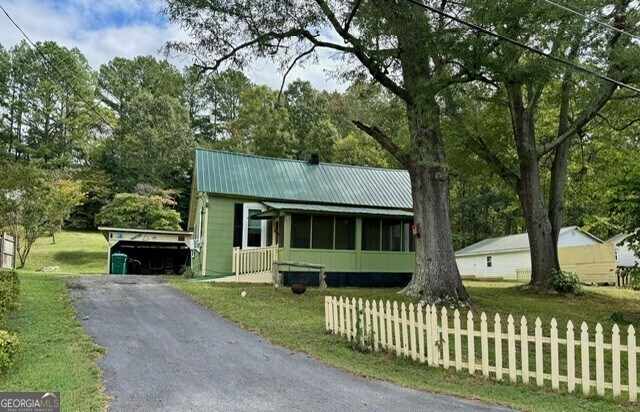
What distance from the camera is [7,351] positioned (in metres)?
5.05

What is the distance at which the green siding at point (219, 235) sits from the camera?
17234mm

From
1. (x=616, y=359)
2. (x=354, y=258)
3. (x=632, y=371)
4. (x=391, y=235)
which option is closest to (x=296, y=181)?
(x=354, y=258)

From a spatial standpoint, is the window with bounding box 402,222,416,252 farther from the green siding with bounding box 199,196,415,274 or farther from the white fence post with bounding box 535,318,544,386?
the white fence post with bounding box 535,318,544,386

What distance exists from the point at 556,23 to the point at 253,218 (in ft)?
38.6

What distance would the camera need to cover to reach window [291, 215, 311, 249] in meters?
16.0

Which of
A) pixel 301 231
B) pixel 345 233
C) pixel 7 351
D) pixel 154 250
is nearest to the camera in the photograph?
pixel 7 351

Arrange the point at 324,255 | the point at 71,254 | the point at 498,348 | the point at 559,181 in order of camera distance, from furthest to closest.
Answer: the point at 71,254 < the point at 559,181 < the point at 324,255 < the point at 498,348

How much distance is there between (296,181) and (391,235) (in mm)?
4691

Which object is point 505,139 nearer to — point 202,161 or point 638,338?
point 638,338

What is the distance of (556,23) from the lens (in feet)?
30.6

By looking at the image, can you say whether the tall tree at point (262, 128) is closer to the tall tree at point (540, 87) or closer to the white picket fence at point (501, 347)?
the tall tree at point (540, 87)

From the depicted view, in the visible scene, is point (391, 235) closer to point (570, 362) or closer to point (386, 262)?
point (386, 262)

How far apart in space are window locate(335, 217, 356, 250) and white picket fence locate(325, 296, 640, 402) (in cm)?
868

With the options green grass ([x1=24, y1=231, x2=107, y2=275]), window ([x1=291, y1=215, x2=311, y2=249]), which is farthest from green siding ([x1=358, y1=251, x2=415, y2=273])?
green grass ([x1=24, y1=231, x2=107, y2=275])
